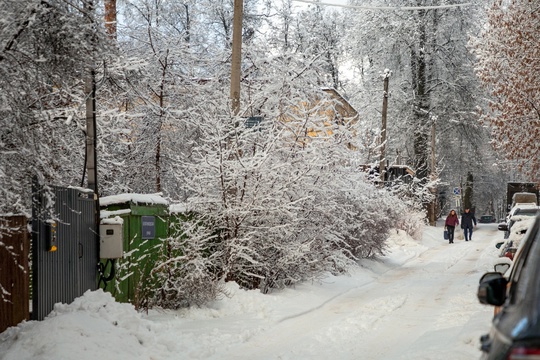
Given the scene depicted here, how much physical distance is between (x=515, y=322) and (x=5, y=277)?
6.73 meters

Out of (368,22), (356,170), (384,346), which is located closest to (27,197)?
(384,346)

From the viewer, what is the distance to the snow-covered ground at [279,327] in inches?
326

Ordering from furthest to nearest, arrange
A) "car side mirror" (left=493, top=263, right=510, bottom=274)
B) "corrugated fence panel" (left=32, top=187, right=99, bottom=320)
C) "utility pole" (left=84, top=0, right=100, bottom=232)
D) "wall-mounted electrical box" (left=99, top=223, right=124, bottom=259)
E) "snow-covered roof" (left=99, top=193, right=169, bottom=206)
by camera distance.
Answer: "snow-covered roof" (left=99, top=193, right=169, bottom=206) → "wall-mounted electrical box" (left=99, top=223, right=124, bottom=259) → "utility pole" (left=84, top=0, right=100, bottom=232) → "corrugated fence panel" (left=32, top=187, right=99, bottom=320) → "car side mirror" (left=493, top=263, right=510, bottom=274)

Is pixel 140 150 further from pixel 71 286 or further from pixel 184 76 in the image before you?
pixel 71 286

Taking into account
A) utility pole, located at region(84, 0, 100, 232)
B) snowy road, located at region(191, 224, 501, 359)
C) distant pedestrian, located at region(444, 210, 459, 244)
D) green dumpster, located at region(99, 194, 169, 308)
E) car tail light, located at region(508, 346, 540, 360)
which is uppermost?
utility pole, located at region(84, 0, 100, 232)

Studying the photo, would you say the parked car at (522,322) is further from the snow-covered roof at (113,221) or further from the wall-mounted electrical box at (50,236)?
the snow-covered roof at (113,221)

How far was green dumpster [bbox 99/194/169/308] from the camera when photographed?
1138 cm

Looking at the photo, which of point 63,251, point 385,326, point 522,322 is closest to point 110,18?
point 63,251

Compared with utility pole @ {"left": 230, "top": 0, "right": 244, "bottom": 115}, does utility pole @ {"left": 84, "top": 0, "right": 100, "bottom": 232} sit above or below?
below

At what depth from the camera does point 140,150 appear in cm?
1978

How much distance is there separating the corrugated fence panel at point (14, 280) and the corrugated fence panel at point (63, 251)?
0.44 feet

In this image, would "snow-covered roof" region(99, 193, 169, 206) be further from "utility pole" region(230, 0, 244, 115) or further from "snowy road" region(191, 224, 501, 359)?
"utility pole" region(230, 0, 244, 115)

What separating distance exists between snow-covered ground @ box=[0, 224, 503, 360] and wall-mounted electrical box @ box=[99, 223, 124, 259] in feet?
3.26

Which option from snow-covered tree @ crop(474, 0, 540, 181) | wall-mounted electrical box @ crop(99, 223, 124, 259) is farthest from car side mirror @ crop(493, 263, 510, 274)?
snow-covered tree @ crop(474, 0, 540, 181)
